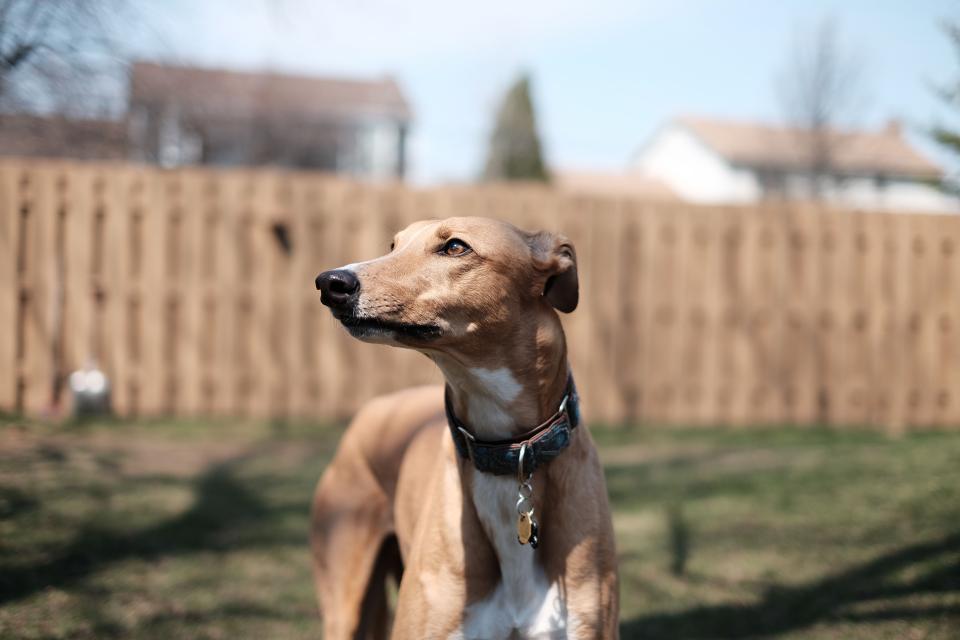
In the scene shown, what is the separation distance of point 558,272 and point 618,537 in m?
3.43

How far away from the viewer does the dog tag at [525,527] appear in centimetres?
277

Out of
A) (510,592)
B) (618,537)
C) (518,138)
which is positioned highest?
(518,138)

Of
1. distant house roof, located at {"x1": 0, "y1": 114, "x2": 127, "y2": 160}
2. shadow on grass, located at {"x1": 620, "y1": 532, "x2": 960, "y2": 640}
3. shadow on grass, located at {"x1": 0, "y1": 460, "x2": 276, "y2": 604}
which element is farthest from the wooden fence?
shadow on grass, located at {"x1": 620, "y1": 532, "x2": 960, "y2": 640}

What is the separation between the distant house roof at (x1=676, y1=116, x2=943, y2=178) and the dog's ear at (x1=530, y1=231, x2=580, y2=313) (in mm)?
29236

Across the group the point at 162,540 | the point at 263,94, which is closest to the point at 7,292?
the point at 162,540

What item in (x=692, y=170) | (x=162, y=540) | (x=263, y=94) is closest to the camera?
(x=162, y=540)

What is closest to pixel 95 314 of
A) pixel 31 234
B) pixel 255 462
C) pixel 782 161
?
pixel 31 234

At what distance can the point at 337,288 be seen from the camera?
2.66 meters

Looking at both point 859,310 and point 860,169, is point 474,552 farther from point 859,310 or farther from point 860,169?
point 860,169

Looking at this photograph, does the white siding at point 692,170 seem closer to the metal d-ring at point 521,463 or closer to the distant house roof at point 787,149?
the distant house roof at point 787,149

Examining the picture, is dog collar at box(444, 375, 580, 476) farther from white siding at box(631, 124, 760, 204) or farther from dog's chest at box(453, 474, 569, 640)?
white siding at box(631, 124, 760, 204)

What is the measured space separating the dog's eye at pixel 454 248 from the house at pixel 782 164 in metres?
28.2

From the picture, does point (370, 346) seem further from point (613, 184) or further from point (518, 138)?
point (613, 184)

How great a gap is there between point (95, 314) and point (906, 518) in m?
7.72
